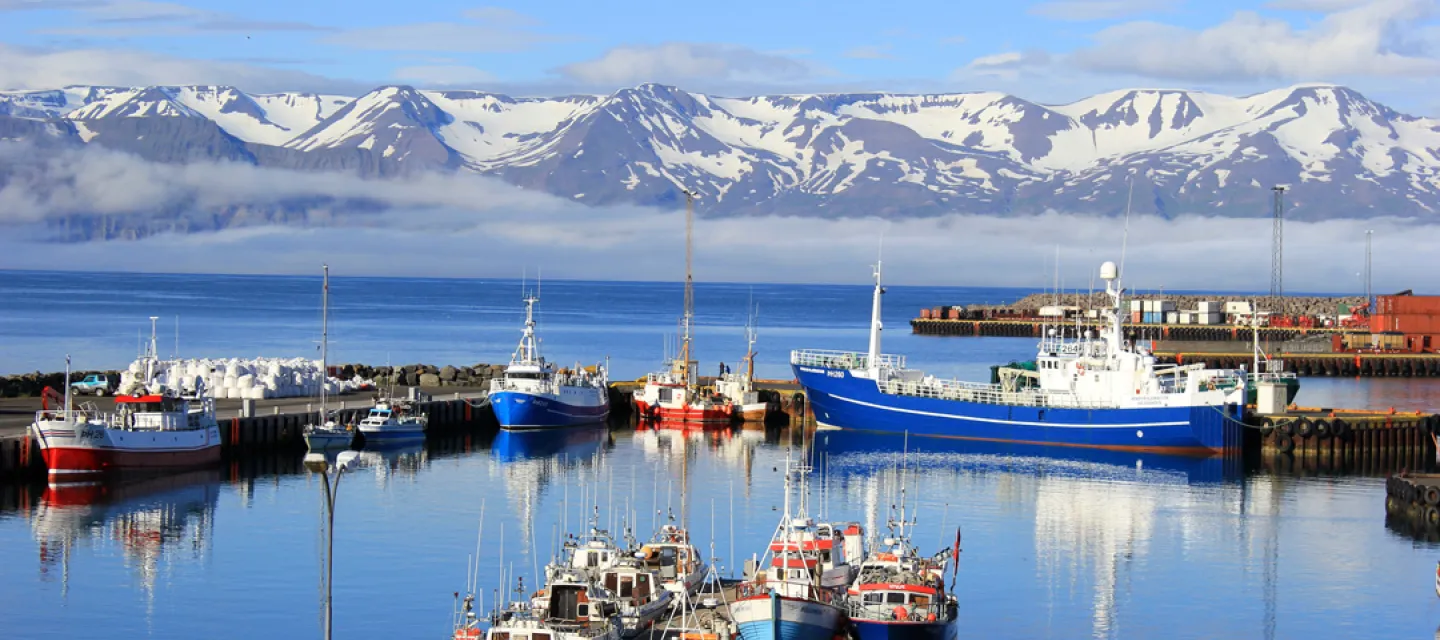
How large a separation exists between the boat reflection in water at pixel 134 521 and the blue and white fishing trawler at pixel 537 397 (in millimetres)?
18997

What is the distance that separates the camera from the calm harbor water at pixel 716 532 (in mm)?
39688

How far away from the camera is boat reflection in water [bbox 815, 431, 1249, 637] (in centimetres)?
4716

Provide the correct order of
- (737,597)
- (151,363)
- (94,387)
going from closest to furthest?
(737,597)
(151,363)
(94,387)

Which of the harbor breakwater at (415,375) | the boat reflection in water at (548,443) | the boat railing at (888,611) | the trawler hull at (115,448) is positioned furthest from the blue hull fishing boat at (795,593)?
the harbor breakwater at (415,375)

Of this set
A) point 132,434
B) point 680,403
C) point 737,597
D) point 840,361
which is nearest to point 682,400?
point 680,403

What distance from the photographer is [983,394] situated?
251ft

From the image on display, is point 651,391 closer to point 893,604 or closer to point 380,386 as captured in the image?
point 380,386

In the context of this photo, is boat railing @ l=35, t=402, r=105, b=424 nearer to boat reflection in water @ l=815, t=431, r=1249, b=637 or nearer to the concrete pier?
the concrete pier

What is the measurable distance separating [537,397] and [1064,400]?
21.7 meters

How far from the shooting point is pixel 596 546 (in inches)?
1391

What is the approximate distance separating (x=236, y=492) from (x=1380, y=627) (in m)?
33.2

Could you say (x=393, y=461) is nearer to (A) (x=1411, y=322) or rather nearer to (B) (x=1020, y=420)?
(B) (x=1020, y=420)

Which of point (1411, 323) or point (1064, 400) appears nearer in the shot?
point (1064, 400)

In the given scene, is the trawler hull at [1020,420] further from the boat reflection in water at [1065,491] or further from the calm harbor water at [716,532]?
the calm harbor water at [716,532]
